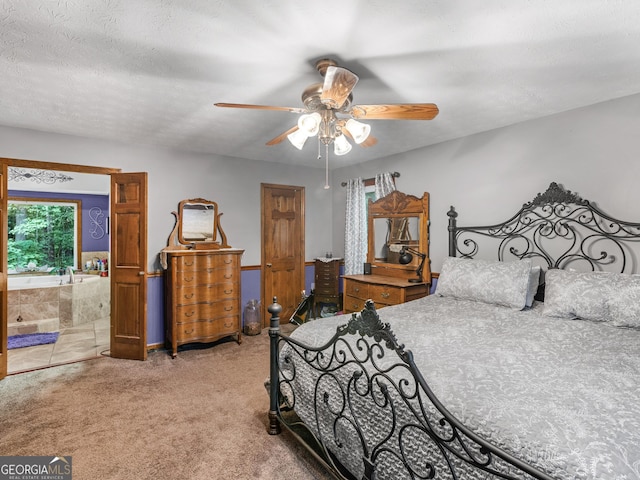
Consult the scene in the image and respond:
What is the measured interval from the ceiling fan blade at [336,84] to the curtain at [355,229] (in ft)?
9.25

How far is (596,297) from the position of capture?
2.20 meters

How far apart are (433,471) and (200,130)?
325 centimetres

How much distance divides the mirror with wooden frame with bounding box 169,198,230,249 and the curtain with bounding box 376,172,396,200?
210 centimetres

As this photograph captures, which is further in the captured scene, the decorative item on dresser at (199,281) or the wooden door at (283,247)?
the wooden door at (283,247)

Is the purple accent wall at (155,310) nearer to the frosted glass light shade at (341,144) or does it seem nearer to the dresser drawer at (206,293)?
the dresser drawer at (206,293)

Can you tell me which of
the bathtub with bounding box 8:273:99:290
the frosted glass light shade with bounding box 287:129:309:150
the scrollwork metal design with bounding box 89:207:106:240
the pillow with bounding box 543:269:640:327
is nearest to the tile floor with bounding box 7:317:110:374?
the bathtub with bounding box 8:273:99:290

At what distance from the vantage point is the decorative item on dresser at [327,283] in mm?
4809

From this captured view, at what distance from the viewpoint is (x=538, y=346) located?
1.81m

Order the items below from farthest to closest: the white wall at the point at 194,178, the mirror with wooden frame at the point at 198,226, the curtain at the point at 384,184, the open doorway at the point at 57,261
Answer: the open doorway at the point at 57,261, the curtain at the point at 384,184, the mirror with wooden frame at the point at 198,226, the white wall at the point at 194,178

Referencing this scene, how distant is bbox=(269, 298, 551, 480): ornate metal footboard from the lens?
1.13 m

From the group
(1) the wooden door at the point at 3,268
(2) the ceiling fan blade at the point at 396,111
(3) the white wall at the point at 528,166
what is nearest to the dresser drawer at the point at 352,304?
(3) the white wall at the point at 528,166

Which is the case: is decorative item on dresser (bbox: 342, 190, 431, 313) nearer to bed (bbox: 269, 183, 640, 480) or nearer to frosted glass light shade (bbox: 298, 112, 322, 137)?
bed (bbox: 269, 183, 640, 480)

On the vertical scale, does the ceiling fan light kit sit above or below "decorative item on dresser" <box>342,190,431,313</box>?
above

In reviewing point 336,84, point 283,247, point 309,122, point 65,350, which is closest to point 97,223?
point 65,350
